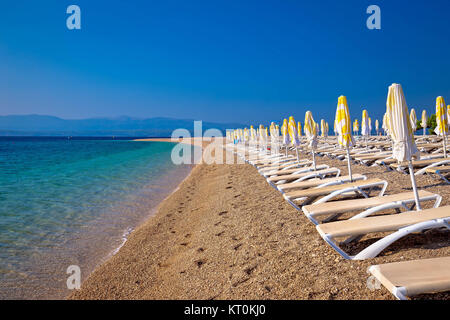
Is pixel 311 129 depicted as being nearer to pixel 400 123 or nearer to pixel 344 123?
pixel 344 123

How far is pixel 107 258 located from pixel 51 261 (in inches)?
32.0

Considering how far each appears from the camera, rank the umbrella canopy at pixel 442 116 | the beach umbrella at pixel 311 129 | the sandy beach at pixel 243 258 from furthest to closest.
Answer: the umbrella canopy at pixel 442 116 < the beach umbrella at pixel 311 129 < the sandy beach at pixel 243 258

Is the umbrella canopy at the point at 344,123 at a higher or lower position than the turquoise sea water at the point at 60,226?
higher

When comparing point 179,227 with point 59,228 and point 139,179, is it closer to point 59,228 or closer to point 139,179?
point 59,228

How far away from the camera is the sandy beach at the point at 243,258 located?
242cm

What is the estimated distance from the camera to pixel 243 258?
320 centimetres

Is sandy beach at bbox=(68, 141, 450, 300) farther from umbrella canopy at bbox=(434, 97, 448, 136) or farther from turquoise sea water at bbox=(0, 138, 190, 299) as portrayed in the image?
umbrella canopy at bbox=(434, 97, 448, 136)

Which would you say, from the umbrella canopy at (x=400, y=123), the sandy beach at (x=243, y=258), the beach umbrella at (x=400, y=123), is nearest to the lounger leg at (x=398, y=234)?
the sandy beach at (x=243, y=258)

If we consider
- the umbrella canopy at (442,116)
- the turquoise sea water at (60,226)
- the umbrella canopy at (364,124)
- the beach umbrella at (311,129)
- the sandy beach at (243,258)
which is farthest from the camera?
the umbrella canopy at (364,124)

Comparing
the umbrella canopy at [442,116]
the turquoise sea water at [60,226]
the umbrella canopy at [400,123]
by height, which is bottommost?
the turquoise sea water at [60,226]

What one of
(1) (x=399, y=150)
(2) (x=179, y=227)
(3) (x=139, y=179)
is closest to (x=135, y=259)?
(2) (x=179, y=227)

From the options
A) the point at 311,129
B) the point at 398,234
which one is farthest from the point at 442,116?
the point at 398,234

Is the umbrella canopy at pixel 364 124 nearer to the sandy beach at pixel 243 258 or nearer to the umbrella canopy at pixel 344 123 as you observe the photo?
the sandy beach at pixel 243 258
